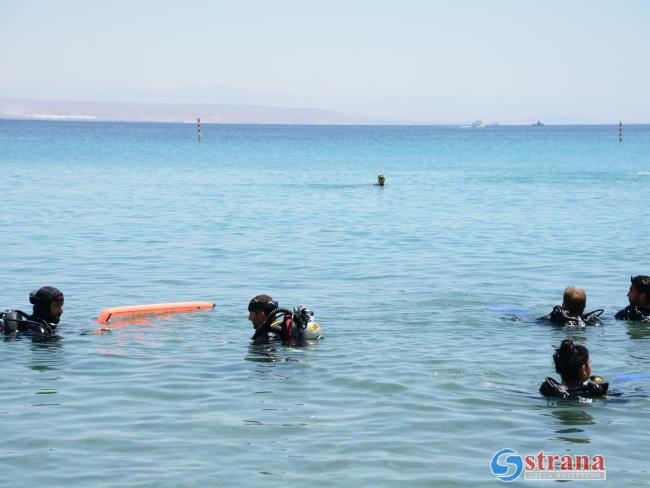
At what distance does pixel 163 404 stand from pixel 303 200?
100ft

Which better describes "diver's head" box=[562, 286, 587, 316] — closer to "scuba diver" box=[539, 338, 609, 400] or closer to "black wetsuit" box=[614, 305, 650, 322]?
"black wetsuit" box=[614, 305, 650, 322]

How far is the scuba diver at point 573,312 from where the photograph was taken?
14352 mm

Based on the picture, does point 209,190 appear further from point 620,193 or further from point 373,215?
point 620,193

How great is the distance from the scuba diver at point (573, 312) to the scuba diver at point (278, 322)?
4.04 metres

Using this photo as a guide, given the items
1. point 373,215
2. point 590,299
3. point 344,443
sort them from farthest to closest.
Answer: point 373,215, point 590,299, point 344,443

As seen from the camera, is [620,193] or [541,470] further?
[620,193]

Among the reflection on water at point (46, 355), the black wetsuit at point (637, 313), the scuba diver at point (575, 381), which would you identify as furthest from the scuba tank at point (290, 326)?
the black wetsuit at point (637, 313)

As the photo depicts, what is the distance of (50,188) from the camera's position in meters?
44.9

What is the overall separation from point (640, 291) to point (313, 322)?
17.4 feet

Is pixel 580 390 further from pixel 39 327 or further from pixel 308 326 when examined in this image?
pixel 39 327

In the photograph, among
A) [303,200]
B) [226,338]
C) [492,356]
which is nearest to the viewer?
[492,356]

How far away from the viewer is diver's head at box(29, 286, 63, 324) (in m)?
13.1

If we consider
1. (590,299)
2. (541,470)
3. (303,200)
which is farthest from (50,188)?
(541,470)

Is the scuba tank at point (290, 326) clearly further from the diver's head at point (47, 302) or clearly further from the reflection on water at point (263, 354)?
the diver's head at point (47, 302)
